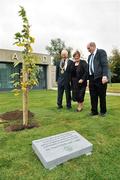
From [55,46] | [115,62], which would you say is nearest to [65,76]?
[115,62]

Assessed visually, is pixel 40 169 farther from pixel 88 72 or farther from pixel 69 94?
pixel 69 94

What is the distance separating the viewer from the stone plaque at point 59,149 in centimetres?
252

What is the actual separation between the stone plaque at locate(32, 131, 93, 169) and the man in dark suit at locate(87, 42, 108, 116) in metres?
1.78

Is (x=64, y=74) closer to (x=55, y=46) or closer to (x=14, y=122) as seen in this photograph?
(x=14, y=122)

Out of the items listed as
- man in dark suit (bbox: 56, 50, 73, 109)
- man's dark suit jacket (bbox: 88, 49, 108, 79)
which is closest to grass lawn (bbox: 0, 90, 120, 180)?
man's dark suit jacket (bbox: 88, 49, 108, 79)

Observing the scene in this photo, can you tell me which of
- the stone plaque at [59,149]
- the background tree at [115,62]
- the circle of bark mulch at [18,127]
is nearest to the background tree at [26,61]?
the circle of bark mulch at [18,127]

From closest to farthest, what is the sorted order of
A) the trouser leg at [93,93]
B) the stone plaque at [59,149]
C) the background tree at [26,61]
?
the stone plaque at [59,149] → the background tree at [26,61] → the trouser leg at [93,93]

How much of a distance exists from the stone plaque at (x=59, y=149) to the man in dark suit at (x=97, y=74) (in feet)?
5.83

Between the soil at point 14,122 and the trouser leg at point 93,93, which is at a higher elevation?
the trouser leg at point 93,93

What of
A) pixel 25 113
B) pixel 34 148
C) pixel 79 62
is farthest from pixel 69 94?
pixel 34 148

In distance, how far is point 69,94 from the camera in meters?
5.77

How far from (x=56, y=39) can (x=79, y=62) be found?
58885 mm

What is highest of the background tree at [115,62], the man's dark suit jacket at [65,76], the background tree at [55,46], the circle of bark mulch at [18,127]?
the background tree at [55,46]

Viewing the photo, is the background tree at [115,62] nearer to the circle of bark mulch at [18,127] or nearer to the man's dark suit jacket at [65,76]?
the man's dark suit jacket at [65,76]
